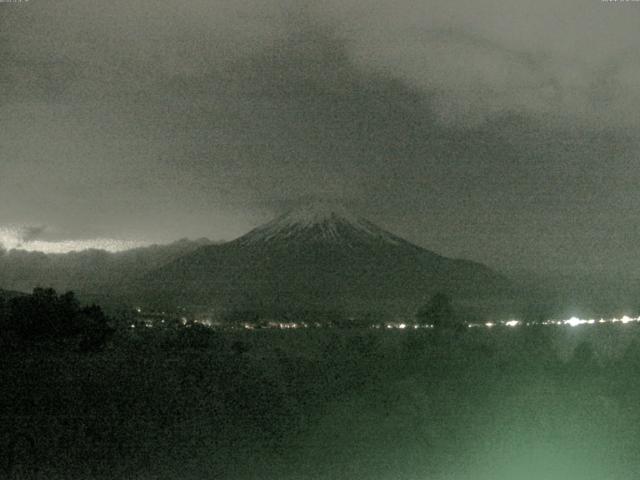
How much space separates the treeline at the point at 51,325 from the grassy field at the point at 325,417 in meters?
Answer: 2.53

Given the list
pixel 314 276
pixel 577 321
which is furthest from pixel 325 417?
pixel 314 276

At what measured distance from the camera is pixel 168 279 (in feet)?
458

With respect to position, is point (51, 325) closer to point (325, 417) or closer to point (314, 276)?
point (325, 417)

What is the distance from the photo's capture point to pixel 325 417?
17.1 meters

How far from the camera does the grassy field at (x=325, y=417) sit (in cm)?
1406

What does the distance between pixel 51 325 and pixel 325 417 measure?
47.0 feet

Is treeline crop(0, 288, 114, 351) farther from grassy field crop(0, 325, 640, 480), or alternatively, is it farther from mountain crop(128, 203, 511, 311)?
mountain crop(128, 203, 511, 311)

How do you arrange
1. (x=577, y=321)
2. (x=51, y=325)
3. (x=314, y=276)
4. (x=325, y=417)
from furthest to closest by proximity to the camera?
1. (x=314, y=276)
2. (x=577, y=321)
3. (x=51, y=325)
4. (x=325, y=417)

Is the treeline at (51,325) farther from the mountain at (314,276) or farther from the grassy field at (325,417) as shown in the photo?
the mountain at (314,276)

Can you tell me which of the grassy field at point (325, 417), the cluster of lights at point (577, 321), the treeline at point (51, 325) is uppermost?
the cluster of lights at point (577, 321)

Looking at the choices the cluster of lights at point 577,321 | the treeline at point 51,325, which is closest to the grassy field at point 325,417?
the treeline at point 51,325

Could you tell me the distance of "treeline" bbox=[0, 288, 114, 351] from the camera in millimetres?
27719

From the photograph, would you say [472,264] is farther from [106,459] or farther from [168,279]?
[106,459]

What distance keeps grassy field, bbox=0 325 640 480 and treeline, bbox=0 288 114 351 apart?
2530 mm
